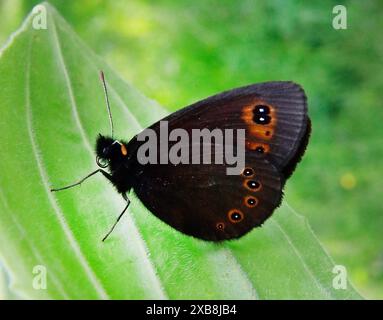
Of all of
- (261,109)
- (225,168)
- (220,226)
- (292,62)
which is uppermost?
(292,62)

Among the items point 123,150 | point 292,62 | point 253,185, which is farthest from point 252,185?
point 292,62

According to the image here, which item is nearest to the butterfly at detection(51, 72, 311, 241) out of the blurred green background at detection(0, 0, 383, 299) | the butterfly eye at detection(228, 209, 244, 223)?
the butterfly eye at detection(228, 209, 244, 223)

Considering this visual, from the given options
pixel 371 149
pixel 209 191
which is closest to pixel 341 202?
pixel 371 149

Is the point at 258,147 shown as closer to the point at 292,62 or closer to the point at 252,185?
the point at 252,185

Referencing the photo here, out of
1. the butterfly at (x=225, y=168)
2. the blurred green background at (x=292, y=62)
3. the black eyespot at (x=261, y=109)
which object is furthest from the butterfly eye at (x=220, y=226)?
the blurred green background at (x=292, y=62)

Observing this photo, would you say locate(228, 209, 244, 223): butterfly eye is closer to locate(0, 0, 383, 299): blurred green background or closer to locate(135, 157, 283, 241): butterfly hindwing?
locate(135, 157, 283, 241): butterfly hindwing

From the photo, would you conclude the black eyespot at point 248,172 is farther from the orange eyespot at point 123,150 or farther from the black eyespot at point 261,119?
the orange eyespot at point 123,150
